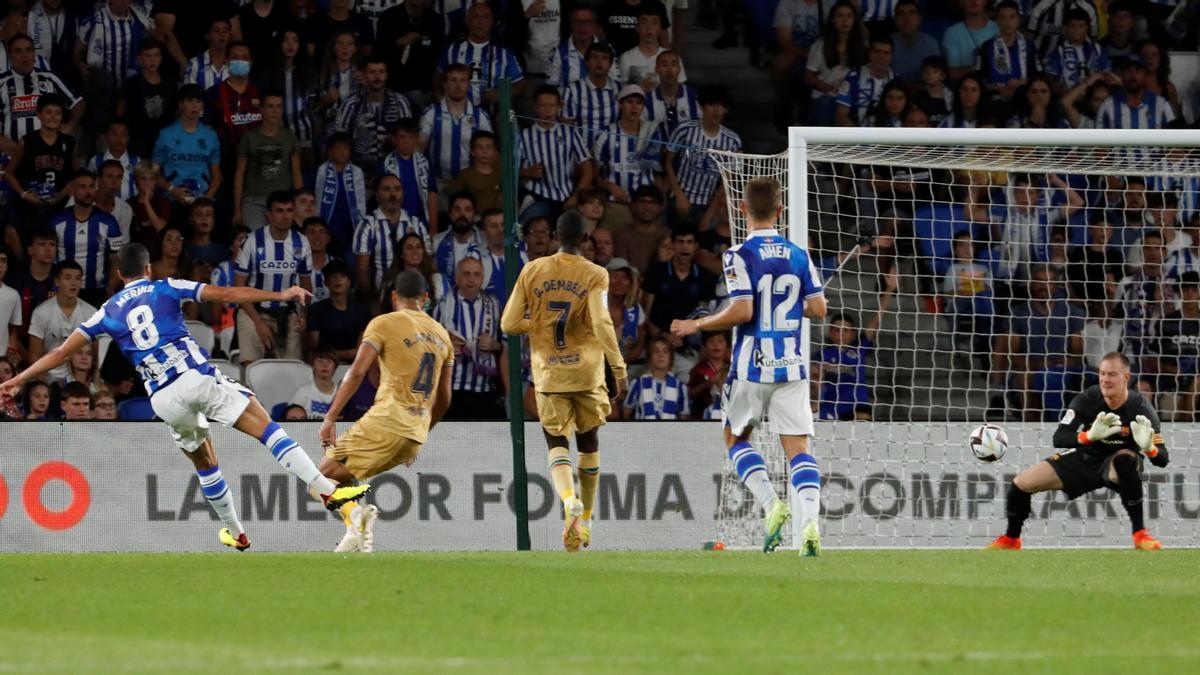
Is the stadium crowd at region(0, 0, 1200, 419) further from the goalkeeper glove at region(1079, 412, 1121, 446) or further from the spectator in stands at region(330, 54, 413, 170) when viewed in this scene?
the goalkeeper glove at region(1079, 412, 1121, 446)

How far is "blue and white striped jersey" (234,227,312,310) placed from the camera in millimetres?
16609

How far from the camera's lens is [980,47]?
1969 cm

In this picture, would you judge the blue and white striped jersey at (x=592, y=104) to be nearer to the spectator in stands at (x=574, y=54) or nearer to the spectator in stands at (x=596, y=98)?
the spectator in stands at (x=596, y=98)

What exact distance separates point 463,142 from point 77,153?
367cm

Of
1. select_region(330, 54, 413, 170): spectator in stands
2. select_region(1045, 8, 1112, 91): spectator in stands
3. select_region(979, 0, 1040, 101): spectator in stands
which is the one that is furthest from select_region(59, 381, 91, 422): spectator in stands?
select_region(1045, 8, 1112, 91): spectator in stands

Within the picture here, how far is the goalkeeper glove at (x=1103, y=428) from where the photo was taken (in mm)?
13148

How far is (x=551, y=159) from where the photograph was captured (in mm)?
18016

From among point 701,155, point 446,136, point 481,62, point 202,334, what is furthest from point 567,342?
point 481,62

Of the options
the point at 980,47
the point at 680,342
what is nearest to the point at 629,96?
the point at 680,342

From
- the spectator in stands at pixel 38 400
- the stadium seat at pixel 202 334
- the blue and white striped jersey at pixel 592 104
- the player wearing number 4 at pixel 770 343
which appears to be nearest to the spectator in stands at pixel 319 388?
the stadium seat at pixel 202 334

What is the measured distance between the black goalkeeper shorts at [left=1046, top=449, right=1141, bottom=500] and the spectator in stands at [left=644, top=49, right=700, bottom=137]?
6.55 metres

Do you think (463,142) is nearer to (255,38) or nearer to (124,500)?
(255,38)

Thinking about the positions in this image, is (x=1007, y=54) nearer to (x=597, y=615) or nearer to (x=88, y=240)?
(x=88, y=240)

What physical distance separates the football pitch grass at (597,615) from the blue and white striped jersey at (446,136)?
8073 mm
